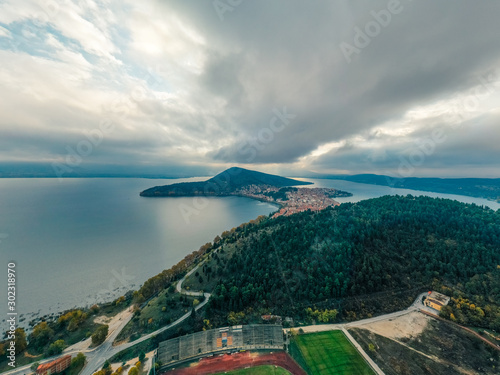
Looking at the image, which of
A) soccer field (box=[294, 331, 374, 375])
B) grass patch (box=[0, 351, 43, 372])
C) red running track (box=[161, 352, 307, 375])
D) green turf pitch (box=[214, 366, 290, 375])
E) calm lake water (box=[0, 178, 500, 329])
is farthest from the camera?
calm lake water (box=[0, 178, 500, 329])

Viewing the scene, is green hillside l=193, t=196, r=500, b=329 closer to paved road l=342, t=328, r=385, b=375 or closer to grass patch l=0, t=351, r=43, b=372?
paved road l=342, t=328, r=385, b=375

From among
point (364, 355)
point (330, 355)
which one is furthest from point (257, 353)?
point (364, 355)

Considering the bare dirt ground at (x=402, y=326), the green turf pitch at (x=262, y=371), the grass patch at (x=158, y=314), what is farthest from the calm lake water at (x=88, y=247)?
the bare dirt ground at (x=402, y=326)

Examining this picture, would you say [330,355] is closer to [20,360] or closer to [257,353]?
[257,353]

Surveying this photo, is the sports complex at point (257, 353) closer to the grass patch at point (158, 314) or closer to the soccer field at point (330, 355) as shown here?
the soccer field at point (330, 355)

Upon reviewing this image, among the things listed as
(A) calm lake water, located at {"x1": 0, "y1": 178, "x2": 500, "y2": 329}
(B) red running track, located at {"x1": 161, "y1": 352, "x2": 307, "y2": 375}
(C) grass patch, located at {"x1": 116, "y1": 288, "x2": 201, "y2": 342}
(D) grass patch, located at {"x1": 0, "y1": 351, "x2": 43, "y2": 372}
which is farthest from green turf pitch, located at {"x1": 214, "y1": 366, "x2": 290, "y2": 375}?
(A) calm lake water, located at {"x1": 0, "y1": 178, "x2": 500, "y2": 329}

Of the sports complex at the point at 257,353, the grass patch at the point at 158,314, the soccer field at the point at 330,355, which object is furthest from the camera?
the grass patch at the point at 158,314
